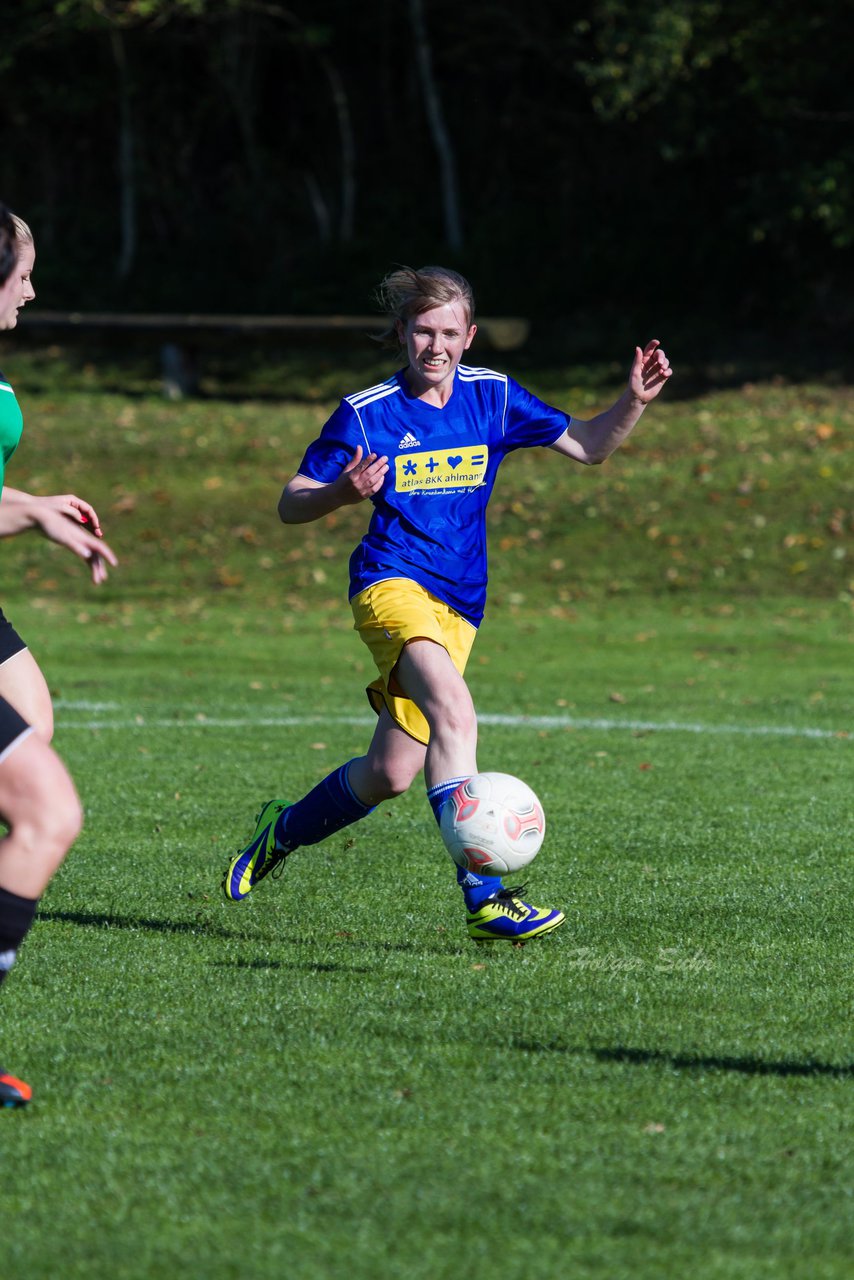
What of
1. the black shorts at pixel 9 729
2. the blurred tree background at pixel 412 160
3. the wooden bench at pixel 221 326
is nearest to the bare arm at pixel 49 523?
the black shorts at pixel 9 729

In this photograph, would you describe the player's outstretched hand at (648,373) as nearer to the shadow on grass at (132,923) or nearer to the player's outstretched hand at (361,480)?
the player's outstretched hand at (361,480)

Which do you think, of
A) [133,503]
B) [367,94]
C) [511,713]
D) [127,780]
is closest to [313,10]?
[367,94]

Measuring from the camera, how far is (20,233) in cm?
423

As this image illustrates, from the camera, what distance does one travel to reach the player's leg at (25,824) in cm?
370

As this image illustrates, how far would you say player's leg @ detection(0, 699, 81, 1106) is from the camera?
3699 mm

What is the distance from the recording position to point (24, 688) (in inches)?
199

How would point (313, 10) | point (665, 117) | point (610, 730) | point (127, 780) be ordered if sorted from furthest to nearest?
point (313, 10), point (665, 117), point (610, 730), point (127, 780)

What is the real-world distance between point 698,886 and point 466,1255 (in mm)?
3411

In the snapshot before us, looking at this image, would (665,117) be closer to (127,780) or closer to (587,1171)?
(127,780)

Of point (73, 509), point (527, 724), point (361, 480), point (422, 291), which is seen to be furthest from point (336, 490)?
point (527, 724)

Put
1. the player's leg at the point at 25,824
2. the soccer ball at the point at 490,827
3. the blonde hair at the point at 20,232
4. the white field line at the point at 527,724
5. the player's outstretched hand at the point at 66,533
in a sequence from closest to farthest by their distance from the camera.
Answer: the player's leg at the point at 25,824, the player's outstretched hand at the point at 66,533, the blonde hair at the point at 20,232, the soccer ball at the point at 490,827, the white field line at the point at 527,724

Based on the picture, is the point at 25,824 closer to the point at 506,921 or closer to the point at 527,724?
the point at 506,921

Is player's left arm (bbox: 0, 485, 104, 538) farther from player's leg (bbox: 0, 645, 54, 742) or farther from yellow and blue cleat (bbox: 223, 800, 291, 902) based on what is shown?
yellow and blue cleat (bbox: 223, 800, 291, 902)

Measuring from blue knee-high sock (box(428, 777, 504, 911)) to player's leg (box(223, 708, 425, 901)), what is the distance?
1.31 feet
